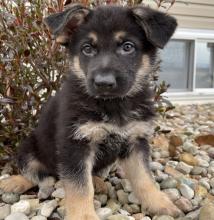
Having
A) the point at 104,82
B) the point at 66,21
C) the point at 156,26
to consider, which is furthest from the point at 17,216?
the point at 156,26

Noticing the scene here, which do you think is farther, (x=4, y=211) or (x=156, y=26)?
(x=4, y=211)

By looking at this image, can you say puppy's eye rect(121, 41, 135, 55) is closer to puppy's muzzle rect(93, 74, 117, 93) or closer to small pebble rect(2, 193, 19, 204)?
puppy's muzzle rect(93, 74, 117, 93)

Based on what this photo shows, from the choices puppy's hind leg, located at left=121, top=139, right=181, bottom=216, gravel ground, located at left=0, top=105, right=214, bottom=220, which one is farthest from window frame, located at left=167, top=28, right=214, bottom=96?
puppy's hind leg, located at left=121, top=139, right=181, bottom=216

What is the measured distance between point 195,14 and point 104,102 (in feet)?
16.5

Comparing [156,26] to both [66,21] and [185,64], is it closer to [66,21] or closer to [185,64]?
[66,21]

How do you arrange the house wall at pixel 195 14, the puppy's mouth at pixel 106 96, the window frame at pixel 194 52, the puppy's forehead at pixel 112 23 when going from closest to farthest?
the puppy's mouth at pixel 106 96
the puppy's forehead at pixel 112 23
the house wall at pixel 195 14
the window frame at pixel 194 52

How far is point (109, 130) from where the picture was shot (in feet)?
8.91

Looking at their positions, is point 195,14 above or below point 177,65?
above

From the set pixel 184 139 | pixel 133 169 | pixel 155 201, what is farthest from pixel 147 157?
pixel 184 139

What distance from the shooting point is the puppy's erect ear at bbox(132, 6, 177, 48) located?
8.77ft

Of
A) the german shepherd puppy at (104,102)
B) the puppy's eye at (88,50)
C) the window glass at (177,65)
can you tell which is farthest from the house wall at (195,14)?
the puppy's eye at (88,50)

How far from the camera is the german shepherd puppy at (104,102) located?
262 centimetres

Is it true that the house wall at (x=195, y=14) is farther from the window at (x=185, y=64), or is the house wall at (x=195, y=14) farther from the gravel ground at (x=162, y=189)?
the gravel ground at (x=162, y=189)

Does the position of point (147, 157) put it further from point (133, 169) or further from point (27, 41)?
point (27, 41)
